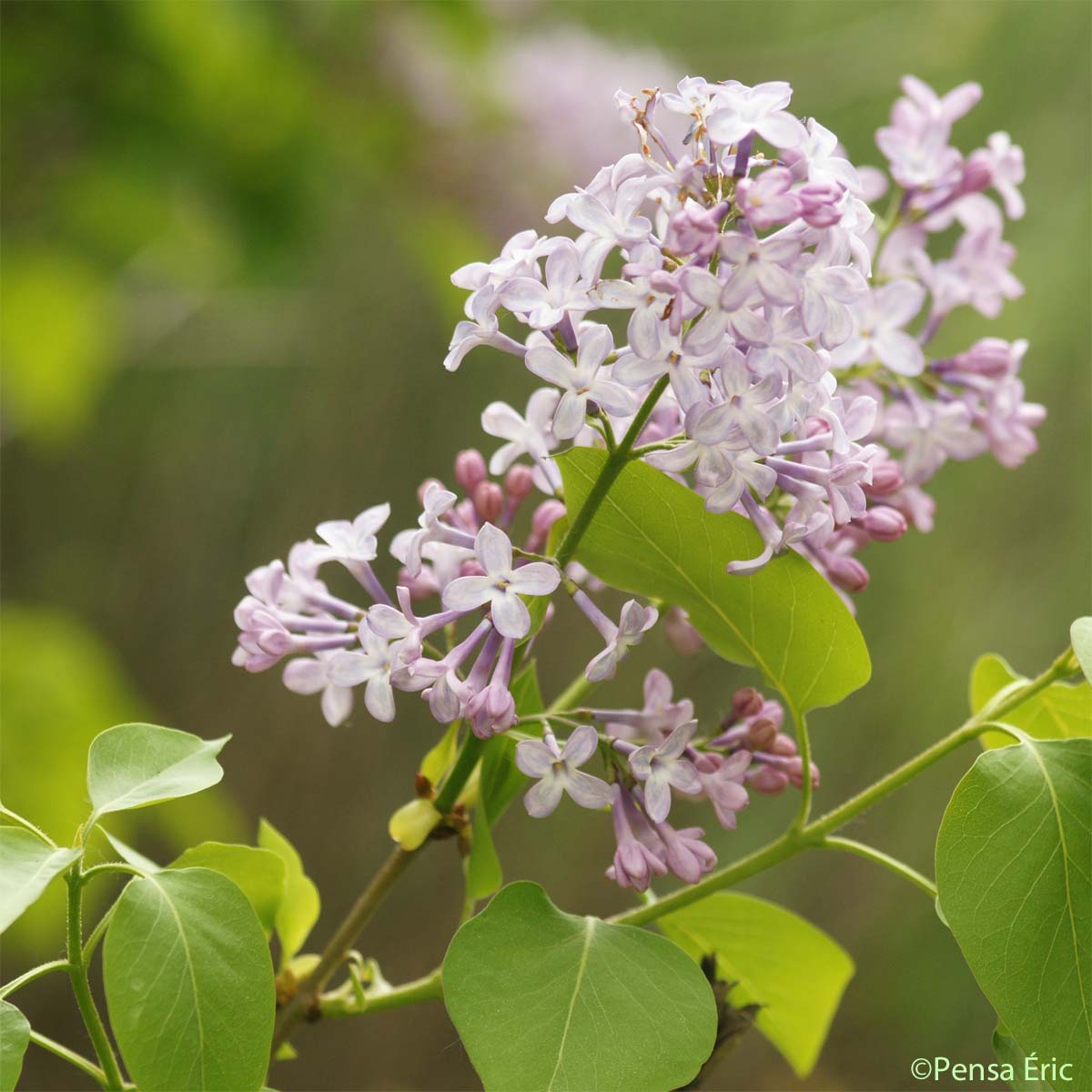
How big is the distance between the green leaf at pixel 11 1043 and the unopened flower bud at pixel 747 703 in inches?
9.8

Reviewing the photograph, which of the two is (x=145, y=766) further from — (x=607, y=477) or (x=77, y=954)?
(x=607, y=477)

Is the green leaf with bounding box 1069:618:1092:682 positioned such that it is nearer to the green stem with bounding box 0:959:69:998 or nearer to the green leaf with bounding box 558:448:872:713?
the green leaf with bounding box 558:448:872:713

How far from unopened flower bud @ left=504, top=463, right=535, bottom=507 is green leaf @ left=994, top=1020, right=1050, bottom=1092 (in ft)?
0.86

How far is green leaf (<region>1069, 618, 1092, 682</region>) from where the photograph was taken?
38cm

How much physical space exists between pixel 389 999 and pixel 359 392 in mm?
2492

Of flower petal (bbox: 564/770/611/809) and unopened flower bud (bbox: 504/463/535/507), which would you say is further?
unopened flower bud (bbox: 504/463/535/507)

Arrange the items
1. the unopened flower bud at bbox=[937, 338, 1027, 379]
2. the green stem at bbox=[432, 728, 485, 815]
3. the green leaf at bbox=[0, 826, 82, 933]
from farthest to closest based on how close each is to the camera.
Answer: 1. the unopened flower bud at bbox=[937, 338, 1027, 379]
2. the green stem at bbox=[432, 728, 485, 815]
3. the green leaf at bbox=[0, 826, 82, 933]

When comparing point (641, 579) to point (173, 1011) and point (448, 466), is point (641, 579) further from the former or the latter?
point (448, 466)

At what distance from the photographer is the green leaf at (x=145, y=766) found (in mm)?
391

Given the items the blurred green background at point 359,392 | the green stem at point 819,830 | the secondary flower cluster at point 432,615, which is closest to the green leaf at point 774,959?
Answer: the green stem at point 819,830

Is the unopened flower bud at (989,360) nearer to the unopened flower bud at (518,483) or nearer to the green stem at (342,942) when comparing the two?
the unopened flower bud at (518,483)

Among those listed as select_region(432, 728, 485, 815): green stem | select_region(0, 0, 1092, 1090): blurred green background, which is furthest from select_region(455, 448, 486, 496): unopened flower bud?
select_region(0, 0, 1092, 1090): blurred green background

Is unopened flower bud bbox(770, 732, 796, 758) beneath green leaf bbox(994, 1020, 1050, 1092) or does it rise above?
above

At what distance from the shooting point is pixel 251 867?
45cm
